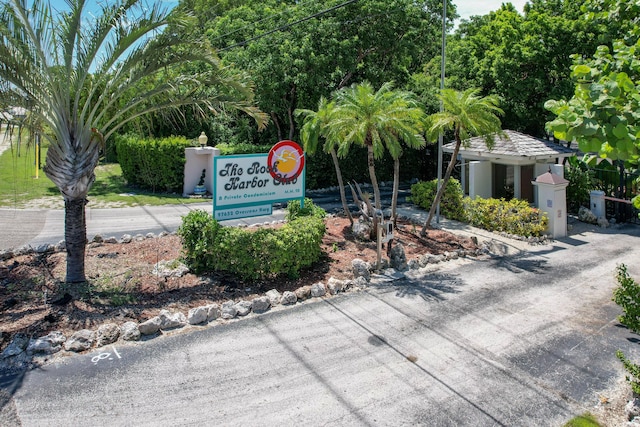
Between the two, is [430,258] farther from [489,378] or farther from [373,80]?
[373,80]

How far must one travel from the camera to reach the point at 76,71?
31.5ft

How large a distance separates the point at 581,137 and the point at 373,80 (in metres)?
18.0

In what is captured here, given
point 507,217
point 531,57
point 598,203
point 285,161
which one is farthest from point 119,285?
point 531,57

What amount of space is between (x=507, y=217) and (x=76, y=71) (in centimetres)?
1211

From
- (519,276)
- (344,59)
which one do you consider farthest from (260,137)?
(519,276)

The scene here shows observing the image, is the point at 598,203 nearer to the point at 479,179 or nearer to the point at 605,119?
the point at 479,179

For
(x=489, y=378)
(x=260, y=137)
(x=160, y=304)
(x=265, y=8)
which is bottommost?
(x=489, y=378)

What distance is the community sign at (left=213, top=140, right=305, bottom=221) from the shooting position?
1119cm

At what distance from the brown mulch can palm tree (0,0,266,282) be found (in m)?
0.79

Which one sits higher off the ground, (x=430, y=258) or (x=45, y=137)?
(x=45, y=137)

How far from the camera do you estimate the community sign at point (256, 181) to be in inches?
440

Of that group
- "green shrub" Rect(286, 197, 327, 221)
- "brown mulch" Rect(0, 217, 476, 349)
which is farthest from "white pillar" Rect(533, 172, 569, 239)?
"green shrub" Rect(286, 197, 327, 221)

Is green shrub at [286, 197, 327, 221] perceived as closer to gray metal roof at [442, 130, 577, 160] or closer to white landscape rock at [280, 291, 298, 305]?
white landscape rock at [280, 291, 298, 305]

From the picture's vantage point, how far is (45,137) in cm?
940
